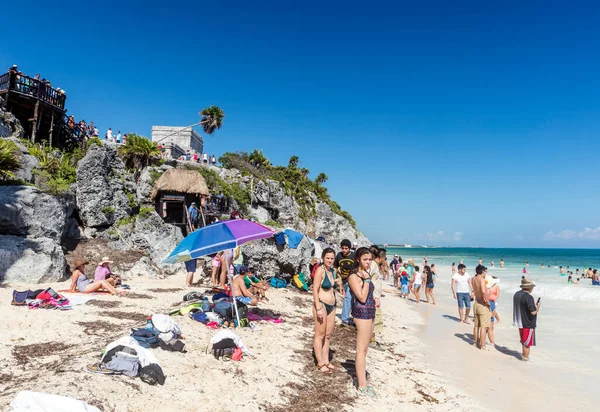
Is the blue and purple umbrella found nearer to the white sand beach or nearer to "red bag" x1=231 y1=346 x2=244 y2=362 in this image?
the white sand beach

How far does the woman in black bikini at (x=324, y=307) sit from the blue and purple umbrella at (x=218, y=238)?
5.91 ft

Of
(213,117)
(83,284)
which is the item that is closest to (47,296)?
(83,284)

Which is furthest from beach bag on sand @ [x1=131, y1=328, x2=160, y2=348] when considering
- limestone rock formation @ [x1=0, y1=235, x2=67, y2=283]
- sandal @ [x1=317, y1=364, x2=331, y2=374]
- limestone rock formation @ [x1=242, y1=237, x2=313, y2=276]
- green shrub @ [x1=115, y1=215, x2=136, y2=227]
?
green shrub @ [x1=115, y1=215, x2=136, y2=227]

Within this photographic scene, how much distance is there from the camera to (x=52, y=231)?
40.7 ft

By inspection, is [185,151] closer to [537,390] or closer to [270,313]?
[270,313]

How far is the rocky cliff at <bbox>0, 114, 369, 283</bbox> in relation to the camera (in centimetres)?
1062

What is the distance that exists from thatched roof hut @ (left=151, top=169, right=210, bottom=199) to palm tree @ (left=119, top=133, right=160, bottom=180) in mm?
3936

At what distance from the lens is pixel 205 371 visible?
470cm

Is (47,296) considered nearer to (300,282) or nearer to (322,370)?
(322,370)

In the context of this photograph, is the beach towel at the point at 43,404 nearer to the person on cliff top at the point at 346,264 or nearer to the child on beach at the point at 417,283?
the person on cliff top at the point at 346,264

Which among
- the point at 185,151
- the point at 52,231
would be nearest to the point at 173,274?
the point at 52,231

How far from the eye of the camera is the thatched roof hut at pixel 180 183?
20.0 m

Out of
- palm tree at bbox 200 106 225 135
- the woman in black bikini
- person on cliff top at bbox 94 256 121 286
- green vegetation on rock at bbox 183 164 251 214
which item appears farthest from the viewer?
palm tree at bbox 200 106 225 135

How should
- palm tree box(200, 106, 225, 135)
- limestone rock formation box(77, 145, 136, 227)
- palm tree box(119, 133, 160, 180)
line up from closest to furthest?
limestone rock formation box(77, 145, 136, 227), palm tree box(119, 133, 160, 180), palm tree box(200, 106, 225, 135)
